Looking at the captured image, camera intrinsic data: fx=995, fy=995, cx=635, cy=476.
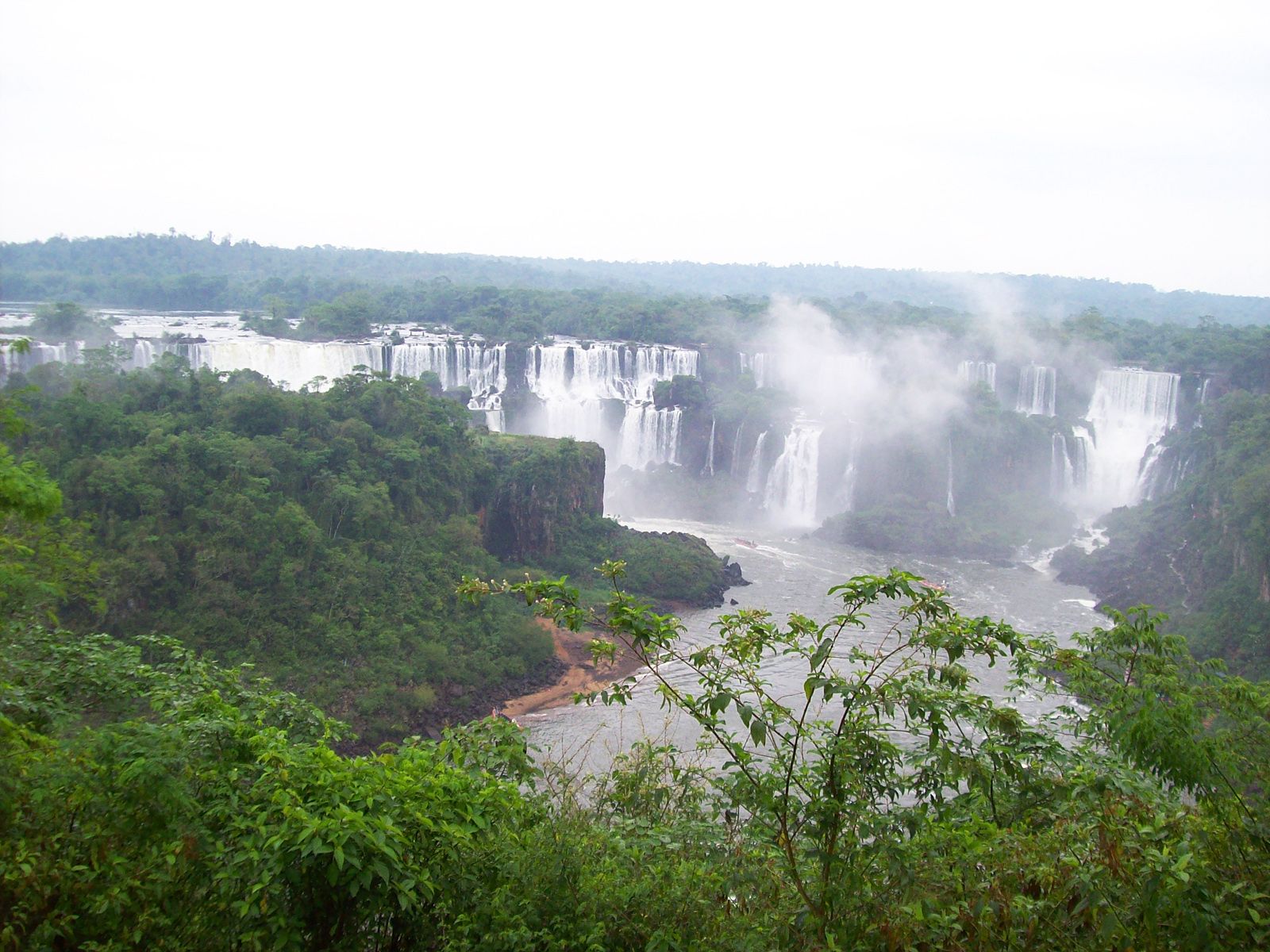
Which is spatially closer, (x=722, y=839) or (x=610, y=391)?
(x=722, y=839)

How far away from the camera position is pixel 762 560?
107ft

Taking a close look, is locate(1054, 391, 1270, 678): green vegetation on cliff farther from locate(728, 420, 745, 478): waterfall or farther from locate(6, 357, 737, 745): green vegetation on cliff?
locate(6, 357, 737, 745): green vegetation on cliff

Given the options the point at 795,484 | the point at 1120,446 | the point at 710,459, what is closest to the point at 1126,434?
the point at 1120,446

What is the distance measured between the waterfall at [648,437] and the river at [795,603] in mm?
3737

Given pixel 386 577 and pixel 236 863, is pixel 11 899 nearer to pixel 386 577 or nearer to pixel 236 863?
pixel 236 863

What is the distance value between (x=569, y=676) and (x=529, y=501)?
7.76 meters

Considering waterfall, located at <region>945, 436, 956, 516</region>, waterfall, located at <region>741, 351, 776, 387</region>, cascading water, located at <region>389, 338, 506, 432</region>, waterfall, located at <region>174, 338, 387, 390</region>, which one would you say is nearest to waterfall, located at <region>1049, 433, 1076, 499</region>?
waterfall, located at <region>945, 436, 956, 516</region>

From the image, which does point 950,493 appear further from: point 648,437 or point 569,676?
point 569,676

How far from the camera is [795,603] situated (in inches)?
1086

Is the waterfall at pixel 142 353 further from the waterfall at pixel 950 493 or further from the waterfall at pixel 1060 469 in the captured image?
the waterfall at pixel 1060 469

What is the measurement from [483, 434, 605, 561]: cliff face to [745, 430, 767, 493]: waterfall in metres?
13.0

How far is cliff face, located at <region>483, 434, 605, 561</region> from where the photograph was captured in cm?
2830

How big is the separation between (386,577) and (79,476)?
630 cm

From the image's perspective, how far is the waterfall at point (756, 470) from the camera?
40.8 metres
